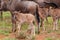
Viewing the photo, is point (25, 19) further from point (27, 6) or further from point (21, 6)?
point (21, 6)

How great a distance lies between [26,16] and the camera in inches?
458

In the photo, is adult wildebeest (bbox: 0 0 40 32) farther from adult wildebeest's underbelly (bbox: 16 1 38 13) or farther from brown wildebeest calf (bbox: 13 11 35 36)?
brown wildebeest calf (bbox: 13 11 35 36)

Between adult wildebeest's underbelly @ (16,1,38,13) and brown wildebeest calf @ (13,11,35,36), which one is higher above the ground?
adult wildebeest's underbelly @ (16,1,38,13)

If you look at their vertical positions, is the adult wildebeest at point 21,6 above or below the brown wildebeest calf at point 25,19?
above

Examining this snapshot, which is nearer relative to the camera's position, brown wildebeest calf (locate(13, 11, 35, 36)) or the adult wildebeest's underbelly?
brown wildebeest calf (locate(13, 11, 35, 36))

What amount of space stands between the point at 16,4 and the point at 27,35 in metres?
3.12

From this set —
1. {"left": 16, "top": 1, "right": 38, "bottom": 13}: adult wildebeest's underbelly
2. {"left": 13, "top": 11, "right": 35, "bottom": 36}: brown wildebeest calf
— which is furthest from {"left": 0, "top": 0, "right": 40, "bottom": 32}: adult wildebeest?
{"left": 13, "top": 11, "right": 35, "bottom": 36}: brown wildebeest calf

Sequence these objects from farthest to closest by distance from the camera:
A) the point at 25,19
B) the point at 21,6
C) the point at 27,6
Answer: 1. the point at 21,6
2. the point at 27,6
3. the point at 25,19

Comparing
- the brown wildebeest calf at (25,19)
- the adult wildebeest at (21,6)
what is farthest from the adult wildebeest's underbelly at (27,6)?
the brown wildebeest calf at (25,19)

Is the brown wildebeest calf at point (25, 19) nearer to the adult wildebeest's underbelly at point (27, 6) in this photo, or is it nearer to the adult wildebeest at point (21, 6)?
the adult wildebeest at point (21, 6)

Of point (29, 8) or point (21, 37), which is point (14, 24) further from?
point (21, 37)

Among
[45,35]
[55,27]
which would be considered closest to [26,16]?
[45,35]

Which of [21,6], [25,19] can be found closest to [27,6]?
[21,6]

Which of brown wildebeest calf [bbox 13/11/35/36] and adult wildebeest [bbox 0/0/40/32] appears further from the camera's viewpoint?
adult wildebeest [bbox 0/0/40/32]
